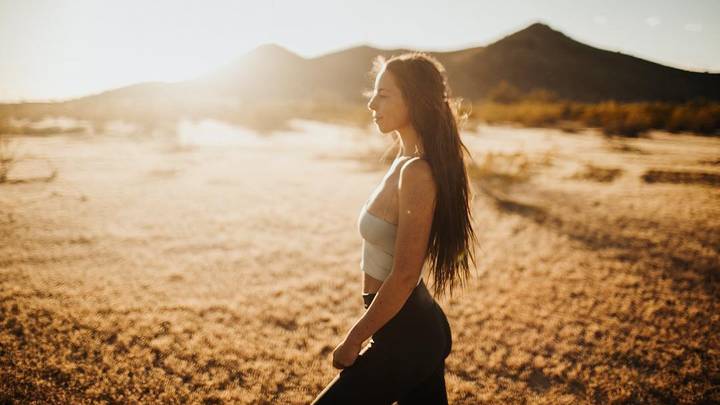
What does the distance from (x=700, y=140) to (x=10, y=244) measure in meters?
24.8

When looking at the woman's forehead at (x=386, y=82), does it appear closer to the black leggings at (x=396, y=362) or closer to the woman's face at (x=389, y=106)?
the woman's face at (x=389, y=106)

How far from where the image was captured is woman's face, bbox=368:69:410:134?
4.04 feet

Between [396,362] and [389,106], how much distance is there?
956mm

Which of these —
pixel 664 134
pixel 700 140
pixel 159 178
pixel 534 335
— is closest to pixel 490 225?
pixel 534 335

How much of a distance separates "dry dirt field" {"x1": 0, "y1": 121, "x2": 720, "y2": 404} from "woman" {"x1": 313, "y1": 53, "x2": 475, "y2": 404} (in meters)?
1.62

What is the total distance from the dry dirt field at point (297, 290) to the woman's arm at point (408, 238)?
1.87 metres

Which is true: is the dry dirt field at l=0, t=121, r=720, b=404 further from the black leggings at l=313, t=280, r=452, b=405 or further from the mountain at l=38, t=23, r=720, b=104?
the mountain at l=38, t=23, r=720, b=104

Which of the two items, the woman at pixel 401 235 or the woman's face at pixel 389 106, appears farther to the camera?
the woman's face at pixel 389 106

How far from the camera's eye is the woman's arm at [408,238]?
3.51 ft

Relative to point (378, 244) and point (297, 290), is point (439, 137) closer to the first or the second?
point (378, 244)

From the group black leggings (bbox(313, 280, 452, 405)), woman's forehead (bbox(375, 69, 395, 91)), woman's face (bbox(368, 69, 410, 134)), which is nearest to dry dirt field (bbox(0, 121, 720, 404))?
black leggings (bbox(313, 280, 452, 405))

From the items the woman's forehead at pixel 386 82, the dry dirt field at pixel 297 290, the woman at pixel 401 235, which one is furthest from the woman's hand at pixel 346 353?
the dry dirt field at pixel 297 290

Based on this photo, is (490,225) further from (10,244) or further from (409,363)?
(10,244)

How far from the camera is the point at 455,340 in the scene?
329cm
